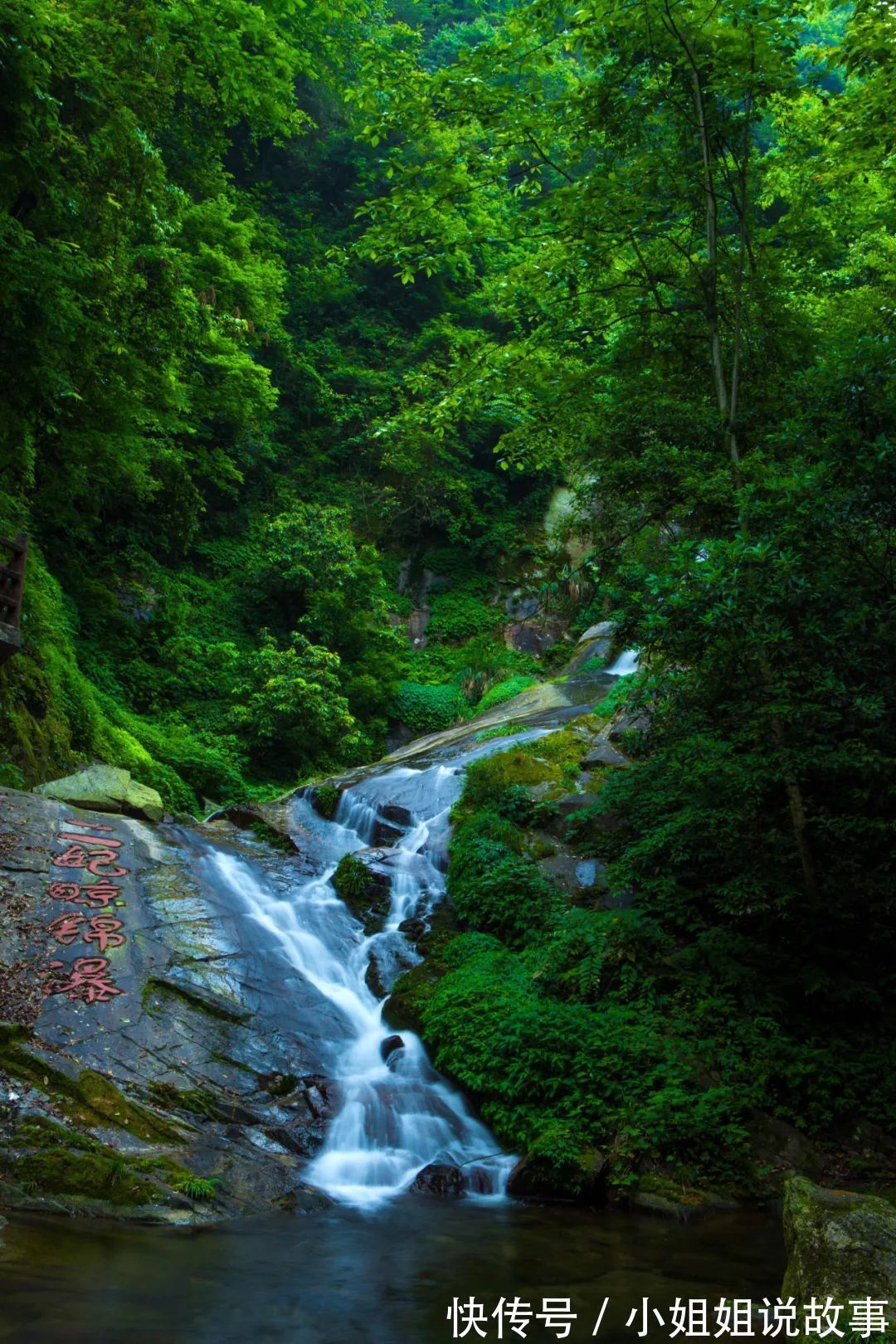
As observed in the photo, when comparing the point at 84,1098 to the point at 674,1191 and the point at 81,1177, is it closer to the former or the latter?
the point at 81,1177

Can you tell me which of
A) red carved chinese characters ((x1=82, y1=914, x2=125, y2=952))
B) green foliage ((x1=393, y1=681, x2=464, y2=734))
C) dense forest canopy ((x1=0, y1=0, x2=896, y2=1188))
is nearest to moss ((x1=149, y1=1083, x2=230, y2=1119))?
red carved chinese characters ((x1=82, y1=914, x2=125, y2=952))

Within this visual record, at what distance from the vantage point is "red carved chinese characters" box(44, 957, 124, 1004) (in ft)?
24.4

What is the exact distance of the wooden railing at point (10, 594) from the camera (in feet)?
33.0

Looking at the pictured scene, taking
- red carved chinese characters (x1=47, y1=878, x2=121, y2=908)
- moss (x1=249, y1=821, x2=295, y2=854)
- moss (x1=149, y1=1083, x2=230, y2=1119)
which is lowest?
moss (x1=149, y1=1083, x2=230, y2=1119)

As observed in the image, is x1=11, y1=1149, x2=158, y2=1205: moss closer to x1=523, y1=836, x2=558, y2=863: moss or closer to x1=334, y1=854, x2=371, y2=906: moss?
x1=334, y1=854, x2=371, y2=906: moss

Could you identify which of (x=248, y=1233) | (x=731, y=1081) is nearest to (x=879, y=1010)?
(x=731, y=1081)

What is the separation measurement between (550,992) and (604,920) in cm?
97

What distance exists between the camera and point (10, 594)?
33.4 ft

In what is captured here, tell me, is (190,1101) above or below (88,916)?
below

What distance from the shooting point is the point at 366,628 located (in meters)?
22.0

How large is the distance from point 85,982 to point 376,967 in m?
3.33

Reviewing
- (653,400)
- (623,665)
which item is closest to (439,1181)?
(653,400)

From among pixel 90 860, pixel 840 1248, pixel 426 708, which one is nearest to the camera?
pixel 840 1248

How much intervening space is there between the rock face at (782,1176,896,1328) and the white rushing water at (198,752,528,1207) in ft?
11.3
